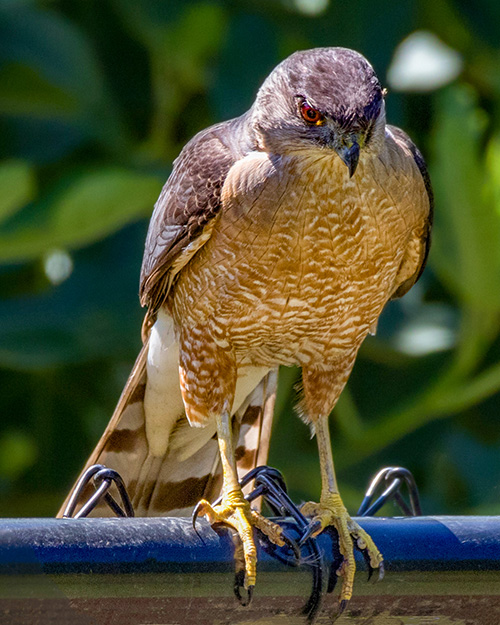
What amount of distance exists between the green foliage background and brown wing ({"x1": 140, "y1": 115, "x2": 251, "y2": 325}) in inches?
55.6

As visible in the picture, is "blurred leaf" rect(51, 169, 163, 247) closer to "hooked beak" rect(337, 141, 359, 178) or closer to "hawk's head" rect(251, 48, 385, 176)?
"hawk's head" rect(251, 48, 385, 176)

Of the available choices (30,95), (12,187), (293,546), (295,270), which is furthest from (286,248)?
(30,95)

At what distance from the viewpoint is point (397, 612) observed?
2.05 m

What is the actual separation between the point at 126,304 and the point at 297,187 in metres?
2.31

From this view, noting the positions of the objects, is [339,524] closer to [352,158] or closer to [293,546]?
[293,546]

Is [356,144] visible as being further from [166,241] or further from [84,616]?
[84,616]

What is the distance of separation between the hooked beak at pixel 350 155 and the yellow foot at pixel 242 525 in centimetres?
94

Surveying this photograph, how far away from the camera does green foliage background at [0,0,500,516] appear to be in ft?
15.9

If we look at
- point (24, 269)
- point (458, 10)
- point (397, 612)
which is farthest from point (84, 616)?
point (458, 10)

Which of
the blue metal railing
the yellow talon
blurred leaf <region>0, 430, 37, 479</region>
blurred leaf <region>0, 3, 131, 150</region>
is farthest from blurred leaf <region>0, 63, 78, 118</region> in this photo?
the blue metal railing

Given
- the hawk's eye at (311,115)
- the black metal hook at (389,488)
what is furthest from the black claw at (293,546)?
the hawk's eye at (311,115)

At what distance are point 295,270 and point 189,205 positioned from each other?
0.43m

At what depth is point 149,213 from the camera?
17.0 ft

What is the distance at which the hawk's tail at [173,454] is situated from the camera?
354 cm
